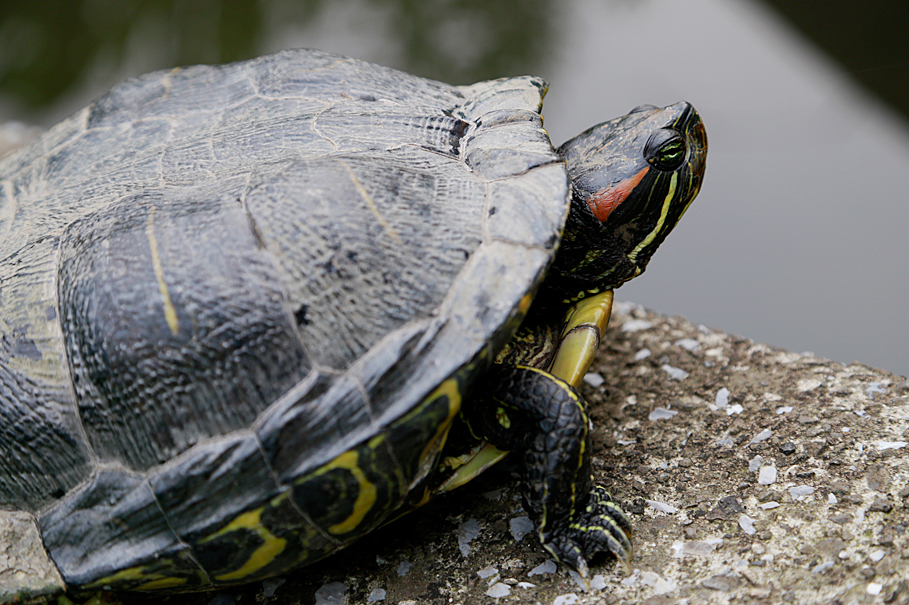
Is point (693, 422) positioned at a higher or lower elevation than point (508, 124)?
lower

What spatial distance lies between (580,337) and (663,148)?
2.79 feet

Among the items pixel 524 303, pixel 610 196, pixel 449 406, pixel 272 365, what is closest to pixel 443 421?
pixel 449 406

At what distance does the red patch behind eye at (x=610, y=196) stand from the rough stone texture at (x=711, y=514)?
3.14ft

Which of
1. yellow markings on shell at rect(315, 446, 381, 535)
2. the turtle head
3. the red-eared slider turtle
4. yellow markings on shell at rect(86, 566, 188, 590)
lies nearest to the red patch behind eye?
the turtle head

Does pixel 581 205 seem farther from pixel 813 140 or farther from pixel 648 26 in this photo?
pixel 648 26

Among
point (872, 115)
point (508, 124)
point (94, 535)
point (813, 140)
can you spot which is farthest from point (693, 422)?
point (872, 115)

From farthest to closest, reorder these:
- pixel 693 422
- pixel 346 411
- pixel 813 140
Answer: pixel 813 140 → pixel 693 422 → pixel 346 411

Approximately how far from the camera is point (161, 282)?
2170 millimetres

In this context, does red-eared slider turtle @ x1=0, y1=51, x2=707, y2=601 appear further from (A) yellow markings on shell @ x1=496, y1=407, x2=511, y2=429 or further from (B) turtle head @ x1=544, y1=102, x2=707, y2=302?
(B) turtle head @ x1=544, y1=102, x2=707, y2=302

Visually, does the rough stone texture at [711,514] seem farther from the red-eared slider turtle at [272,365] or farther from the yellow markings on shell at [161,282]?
the yellow markings on shell at [161,282]

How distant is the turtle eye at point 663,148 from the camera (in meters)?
2.79

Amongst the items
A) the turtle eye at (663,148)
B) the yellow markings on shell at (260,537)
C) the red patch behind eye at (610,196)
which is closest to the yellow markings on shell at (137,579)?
the yellow markings on shell at (260,537)

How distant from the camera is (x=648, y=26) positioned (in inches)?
235

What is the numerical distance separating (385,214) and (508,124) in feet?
2.60
